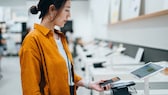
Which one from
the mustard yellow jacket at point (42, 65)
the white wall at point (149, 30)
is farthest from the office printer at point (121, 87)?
the white wall at point (149, 30)

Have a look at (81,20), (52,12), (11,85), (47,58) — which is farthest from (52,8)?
(81,20)

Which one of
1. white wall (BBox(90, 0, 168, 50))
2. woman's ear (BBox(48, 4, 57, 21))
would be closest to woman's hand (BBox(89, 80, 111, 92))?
woman's ear (BBox(48, 4, 57, 21))

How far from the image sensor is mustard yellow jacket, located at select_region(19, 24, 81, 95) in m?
1.19

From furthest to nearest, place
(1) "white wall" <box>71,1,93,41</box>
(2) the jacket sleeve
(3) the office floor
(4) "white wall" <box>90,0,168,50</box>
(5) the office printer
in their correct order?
(1) "white wall" <box>71,1,93,41</box> < (3) the office floor < (4) "white wall" <box>90,0,168,50</box> < (5) the office printer < (2) the jacket sleeve

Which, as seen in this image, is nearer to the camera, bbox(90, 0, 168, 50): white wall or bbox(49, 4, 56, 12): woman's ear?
bbox(49, 4, 56, 12): woman's ear

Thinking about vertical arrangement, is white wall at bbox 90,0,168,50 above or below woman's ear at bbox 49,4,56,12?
below

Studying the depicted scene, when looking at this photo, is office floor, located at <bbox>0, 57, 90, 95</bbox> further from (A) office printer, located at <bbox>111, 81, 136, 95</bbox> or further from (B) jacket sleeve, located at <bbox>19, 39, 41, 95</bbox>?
(B) jacket sleeve, located at <bbox>19, 39, 41, 95</bbox>

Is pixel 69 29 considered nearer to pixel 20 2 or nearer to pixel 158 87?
pixel 20 2

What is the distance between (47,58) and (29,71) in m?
0.12

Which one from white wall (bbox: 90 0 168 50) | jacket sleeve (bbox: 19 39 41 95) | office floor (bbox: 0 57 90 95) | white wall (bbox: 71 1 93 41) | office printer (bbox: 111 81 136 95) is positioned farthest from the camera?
white wall (bbox: 71 1 93 41)

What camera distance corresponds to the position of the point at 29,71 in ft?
3.91

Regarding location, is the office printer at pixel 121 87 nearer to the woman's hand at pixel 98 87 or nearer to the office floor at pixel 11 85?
the woman's hand at pixel 98 87

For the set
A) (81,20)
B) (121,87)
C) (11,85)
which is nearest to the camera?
A: (121,87)

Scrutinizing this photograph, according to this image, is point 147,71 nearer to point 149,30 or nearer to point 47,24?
point 47,24
